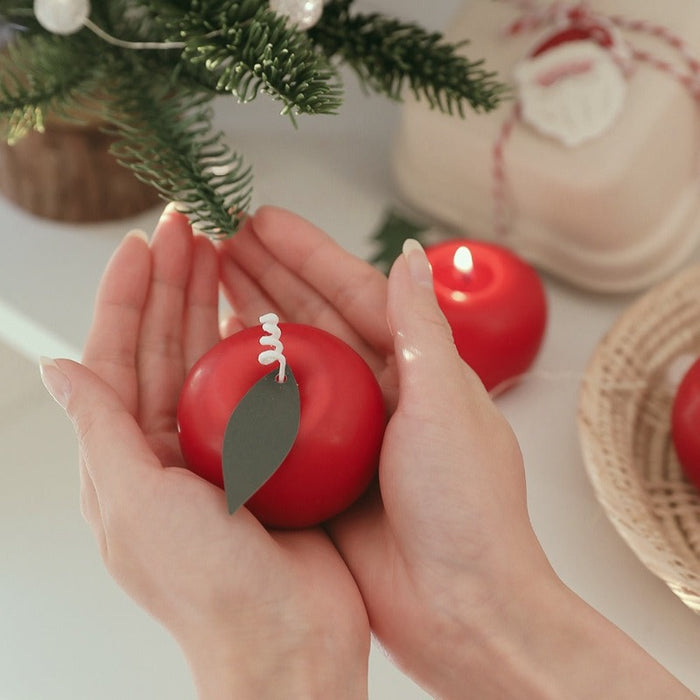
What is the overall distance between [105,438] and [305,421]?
10 centimetres

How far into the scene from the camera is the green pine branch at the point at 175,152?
1.97 feet

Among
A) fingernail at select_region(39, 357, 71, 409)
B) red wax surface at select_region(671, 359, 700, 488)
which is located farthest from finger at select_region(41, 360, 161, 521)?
red wax surface at select_region(671, 359, 700, 488)

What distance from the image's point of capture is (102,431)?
1.67 feet

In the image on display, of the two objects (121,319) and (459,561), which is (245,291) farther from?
(459,561)

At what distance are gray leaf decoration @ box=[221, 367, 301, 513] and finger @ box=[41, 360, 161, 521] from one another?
1.7 inches

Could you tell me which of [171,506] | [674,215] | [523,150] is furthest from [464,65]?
[171,506]

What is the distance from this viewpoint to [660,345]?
749mm

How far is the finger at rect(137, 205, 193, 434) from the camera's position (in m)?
0.62

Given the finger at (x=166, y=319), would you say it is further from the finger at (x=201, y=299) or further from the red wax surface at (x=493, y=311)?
the red wax surface at (x=493, y=311)

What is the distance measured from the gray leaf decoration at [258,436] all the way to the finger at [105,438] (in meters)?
0.04

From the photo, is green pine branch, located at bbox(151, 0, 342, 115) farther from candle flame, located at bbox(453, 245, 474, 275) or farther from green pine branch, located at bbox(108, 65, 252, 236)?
candle flame, located at bbox(453, 245, 474, 275)

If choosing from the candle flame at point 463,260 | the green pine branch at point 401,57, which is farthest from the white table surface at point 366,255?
the green pine branch at point 401,57

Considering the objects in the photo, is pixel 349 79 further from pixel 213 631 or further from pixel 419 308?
pixel 213 631

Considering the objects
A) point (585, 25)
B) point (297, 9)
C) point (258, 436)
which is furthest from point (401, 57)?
point (258, 436)
